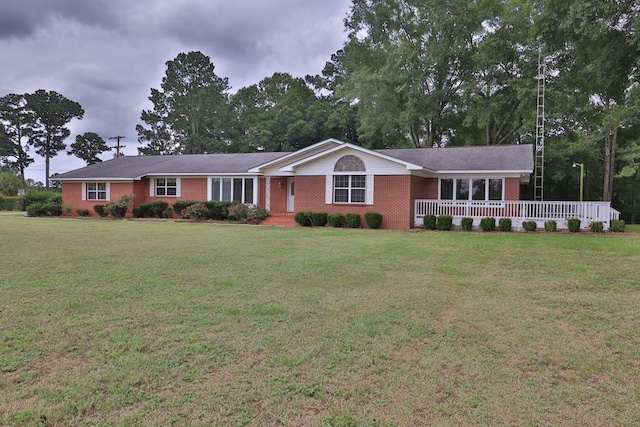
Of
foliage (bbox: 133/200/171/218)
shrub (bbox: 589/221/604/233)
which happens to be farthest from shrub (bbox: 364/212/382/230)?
foliage (bbox: 133/200/171/218)

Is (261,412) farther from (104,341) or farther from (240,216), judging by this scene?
(240,216)

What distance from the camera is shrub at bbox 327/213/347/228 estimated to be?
18781 mm

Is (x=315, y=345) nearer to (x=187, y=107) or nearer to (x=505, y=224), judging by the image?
(x=505, y=224)

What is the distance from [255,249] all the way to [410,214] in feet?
31.5

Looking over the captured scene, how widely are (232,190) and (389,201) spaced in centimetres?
975

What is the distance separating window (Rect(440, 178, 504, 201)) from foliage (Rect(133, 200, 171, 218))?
49.3ft

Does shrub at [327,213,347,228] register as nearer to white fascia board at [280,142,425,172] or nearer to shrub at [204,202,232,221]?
white fascia board at [280,142,425,172]

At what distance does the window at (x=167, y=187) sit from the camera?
2509 centimetres

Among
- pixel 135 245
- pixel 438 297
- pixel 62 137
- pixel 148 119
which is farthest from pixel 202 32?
pixel 62 137

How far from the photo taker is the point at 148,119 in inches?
2051

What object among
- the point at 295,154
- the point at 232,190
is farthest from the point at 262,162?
the point at 295,154

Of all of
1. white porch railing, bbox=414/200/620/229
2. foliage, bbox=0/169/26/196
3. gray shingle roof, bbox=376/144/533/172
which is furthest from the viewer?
foliage, bbox=0/169/26/196

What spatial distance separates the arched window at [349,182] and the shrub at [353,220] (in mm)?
963

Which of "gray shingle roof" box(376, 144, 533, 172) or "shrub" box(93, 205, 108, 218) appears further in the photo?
"shrub" box(93, 205, 108, 218)
